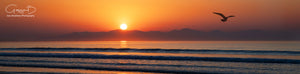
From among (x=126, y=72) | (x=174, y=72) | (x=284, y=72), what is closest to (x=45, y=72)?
(x=126, y=72)

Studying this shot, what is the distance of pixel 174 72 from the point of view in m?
13.4

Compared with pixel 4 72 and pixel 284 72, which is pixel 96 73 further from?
pixel 284 72

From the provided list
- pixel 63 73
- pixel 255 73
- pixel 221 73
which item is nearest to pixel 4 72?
pixel 63 73

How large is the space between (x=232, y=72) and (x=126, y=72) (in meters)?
4.69

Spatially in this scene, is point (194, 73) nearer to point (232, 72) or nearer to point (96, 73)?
point (232, 72)

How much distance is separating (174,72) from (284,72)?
480cm

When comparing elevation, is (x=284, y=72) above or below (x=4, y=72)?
below

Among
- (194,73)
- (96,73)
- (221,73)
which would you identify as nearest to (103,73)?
(96,73)

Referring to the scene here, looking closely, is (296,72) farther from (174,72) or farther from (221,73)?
(174,72)

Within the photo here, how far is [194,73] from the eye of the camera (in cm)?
1305

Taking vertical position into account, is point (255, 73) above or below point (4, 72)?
below

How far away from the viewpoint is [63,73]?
13000 millimetres

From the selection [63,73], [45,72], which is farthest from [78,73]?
[45,72]

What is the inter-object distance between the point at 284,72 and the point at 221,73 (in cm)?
281
